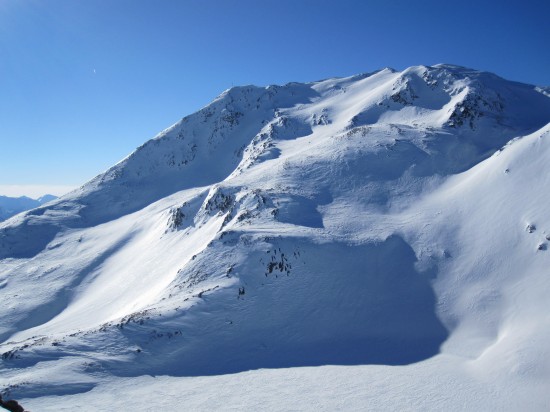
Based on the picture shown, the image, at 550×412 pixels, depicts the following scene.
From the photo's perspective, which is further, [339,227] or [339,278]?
[339,227]

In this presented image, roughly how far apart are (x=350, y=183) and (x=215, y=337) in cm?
2749

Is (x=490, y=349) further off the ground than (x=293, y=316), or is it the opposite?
(x=293, y=316)

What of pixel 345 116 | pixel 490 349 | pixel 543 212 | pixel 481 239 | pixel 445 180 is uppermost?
pixel 345 116

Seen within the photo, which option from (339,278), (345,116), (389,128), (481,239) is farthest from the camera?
(345,116)

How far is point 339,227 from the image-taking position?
3775cm

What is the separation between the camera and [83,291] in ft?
173

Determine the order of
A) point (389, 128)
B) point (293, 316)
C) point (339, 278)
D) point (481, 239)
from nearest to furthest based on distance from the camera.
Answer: point (293, 316), point (339, 278), point (481, 239), point (389, 128)

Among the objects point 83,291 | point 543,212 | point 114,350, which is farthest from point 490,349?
point 83,291

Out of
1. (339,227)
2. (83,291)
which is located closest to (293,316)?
(339,227)

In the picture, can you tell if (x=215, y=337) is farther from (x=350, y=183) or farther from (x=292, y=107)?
(x=292, y=107)

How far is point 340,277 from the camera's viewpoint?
3144cm

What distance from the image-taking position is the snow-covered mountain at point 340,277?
71.6 ft

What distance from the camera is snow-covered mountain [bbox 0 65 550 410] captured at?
859 inches

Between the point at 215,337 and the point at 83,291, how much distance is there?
1399 inches
